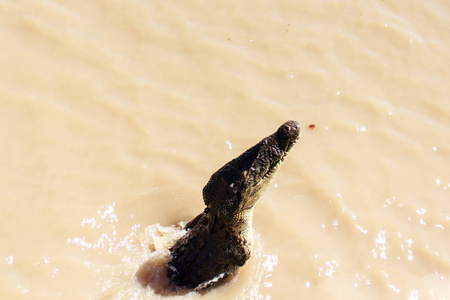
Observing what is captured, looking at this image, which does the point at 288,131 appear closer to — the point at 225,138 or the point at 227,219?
the point at 227,219

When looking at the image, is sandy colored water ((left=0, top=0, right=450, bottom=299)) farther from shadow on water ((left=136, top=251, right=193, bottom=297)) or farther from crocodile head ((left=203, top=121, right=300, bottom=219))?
crocodile head ((left=203, top=121, right=300, bottom=219))

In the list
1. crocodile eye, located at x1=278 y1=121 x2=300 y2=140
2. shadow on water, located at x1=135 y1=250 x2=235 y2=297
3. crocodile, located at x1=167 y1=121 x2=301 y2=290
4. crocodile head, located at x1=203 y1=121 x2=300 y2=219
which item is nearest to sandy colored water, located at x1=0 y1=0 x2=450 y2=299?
shadow on water, located at x1=135 y1=250 x2=235 y2=297

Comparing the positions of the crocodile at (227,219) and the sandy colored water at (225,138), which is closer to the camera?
the crocodile at (227,219)

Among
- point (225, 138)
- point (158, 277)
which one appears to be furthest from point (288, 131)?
point (225, 138)

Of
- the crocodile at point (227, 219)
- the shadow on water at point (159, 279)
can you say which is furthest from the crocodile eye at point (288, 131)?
the shadow on water at point (159, 279)

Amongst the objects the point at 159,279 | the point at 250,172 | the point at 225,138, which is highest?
the point at 250,172

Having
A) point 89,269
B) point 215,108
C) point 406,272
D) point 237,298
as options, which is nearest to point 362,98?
point 215,108

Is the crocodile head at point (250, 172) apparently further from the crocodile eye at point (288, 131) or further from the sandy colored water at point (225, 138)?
the sandy colored water at point (225, 138)
